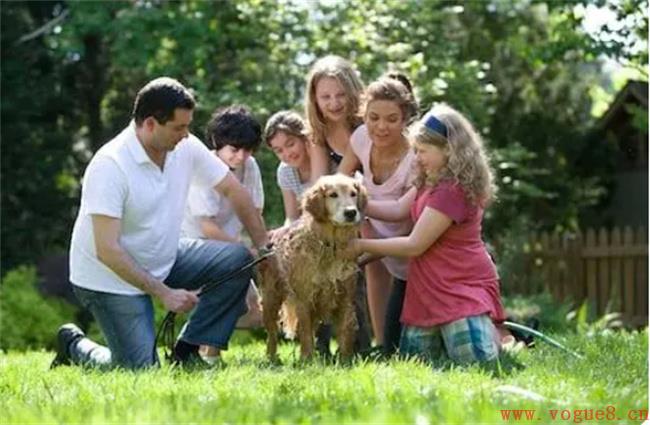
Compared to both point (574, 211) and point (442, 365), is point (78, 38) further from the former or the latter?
point (442, 365)

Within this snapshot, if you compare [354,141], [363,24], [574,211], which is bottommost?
[574,211]

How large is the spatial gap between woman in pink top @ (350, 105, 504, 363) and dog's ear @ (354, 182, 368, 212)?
Result: 0.19 metres

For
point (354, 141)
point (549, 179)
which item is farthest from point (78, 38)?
point (354, 141)

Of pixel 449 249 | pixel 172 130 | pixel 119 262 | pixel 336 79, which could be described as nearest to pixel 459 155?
pixel 449 249

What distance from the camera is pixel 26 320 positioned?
49.2 ft

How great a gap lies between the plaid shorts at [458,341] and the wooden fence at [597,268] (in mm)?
12224

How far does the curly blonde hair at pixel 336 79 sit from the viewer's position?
24.5 ft

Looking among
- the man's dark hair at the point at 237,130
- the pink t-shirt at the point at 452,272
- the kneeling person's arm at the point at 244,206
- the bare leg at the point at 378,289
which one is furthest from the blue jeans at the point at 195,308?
the pink t-shirt at the point at 452,272

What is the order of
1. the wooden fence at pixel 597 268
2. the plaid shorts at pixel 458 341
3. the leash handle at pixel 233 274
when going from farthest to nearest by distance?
the wooden fence at pixel 597 268 < the leash handle at pixel 233 274 < the plaid shorts at pixel 458 341

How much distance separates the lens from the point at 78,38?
1919cm

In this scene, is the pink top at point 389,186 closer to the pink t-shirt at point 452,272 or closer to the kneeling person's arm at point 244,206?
Answer: the pink t-shirt at point 452,272

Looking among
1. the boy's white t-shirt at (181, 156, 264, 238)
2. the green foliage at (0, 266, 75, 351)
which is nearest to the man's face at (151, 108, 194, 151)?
the boy's white t-shirt at (181, 156, 264, 238)

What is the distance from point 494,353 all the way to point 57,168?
15.2 meters

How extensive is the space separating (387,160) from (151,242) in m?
1.43
